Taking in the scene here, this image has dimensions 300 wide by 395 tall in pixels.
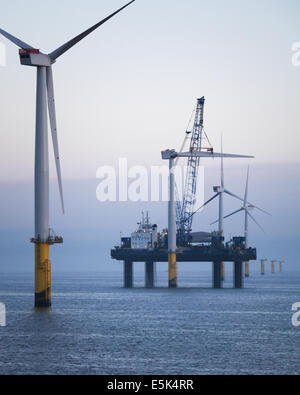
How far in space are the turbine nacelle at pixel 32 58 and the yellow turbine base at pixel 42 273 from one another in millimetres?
21731

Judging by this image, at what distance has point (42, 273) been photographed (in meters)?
96.2

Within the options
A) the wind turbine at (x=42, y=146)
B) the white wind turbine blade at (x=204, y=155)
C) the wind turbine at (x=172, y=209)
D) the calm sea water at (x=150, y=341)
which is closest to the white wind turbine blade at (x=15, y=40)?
the wind turbine at (x=42, y=146)

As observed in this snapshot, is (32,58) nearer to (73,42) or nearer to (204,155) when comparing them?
(73,42)

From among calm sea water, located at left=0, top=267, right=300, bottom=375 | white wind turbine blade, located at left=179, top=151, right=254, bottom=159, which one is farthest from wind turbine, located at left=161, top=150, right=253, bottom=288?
calm sea water, located at left=0, top=267, right=300, bottom=375

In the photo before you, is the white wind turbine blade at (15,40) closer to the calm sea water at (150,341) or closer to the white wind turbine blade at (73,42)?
the white wind turbine blade at (73,42)

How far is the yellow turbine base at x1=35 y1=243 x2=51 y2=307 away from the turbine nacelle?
71.3 feet

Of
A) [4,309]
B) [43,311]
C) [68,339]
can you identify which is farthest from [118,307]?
[68,339]

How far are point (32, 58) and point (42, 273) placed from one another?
25.8 m

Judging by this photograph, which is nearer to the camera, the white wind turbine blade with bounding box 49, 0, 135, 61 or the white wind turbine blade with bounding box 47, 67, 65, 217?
the white wind turbine blade with bounding box 49, 0, 135, 61

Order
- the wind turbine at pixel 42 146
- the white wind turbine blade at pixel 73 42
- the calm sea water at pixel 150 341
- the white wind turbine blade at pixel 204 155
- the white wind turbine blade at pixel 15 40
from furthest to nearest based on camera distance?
the white wind turbine blade at pixel 204 155 < the wind turbine at pixel 42 146 < the white wind turbine blade at pixel 15 40 < the white wind turbine blade at pixel 73 42 < the calm sea water at pixel 150 341

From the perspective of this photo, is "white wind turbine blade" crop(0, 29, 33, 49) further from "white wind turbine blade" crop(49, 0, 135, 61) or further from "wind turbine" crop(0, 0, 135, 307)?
"white wind turbine blade" crop(49, 0, 135, 61)

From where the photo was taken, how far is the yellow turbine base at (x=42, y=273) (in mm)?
95438

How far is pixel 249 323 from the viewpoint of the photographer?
104312mm

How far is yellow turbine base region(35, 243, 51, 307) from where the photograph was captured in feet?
313
